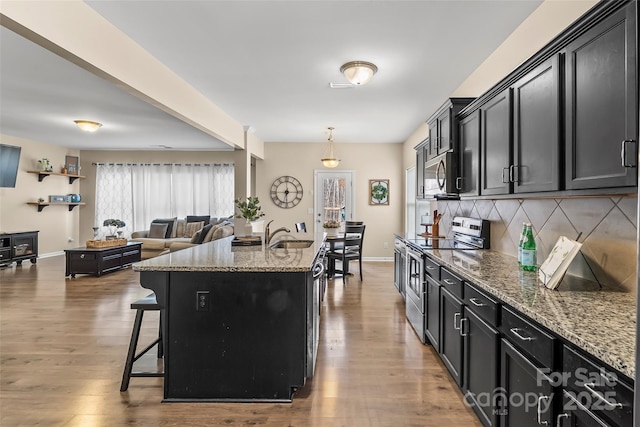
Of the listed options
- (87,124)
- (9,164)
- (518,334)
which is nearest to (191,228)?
(87,124)

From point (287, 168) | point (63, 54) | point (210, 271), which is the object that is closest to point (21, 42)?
point (63, 54)

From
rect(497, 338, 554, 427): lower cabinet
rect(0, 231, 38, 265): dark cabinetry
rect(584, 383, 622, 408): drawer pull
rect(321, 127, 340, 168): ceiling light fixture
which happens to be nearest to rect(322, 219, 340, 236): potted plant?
rect(321, 127, 340, 168): ceiling light fixture

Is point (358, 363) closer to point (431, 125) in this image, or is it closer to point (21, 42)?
point (431, 125)

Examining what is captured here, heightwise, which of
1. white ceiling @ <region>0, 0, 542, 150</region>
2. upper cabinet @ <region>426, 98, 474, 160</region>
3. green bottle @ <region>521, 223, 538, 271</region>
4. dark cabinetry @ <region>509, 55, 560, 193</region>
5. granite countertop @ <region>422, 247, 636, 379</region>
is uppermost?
white ceiling @ <region>0, 0, 542, 150</region>

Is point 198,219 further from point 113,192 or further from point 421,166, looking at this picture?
point 421,166

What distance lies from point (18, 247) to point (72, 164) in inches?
98.8

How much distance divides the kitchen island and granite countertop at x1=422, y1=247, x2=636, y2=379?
1102 millimetres

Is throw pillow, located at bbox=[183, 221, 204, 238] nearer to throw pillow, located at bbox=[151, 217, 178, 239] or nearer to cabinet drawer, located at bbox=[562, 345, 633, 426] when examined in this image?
throw pillow, located at bbox=[151, 217, 178, 239]

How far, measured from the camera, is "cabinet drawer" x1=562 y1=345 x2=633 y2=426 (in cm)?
90

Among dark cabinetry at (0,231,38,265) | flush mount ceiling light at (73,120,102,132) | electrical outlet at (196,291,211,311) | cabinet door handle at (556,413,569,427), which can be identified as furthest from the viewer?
dark cabinetry at (0,231,38,265)

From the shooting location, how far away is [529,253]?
205cm

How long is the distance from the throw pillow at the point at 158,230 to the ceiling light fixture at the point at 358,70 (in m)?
6.14

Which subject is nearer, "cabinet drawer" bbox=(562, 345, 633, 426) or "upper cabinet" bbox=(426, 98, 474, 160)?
"cabinet drawer" bbox=(562, 345, 633, 426)

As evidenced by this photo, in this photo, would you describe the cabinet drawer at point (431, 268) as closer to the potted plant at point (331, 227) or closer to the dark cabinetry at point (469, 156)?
the dark cabinetry at point (469, 156)
